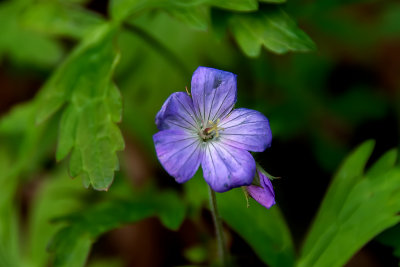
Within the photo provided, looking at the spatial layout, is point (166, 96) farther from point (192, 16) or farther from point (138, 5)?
point (192, 16)

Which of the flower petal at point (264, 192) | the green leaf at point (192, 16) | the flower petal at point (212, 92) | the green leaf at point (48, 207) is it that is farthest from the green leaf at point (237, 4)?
the green leaf at point (48, 207)

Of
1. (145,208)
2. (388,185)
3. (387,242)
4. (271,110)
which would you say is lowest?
(145,208)

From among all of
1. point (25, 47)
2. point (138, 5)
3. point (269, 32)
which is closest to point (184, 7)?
point (138, 5)

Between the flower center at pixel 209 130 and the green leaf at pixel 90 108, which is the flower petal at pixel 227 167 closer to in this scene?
the flower center at pixel 209 130

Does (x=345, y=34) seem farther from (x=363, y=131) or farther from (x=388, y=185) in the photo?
(x=388, y=185)

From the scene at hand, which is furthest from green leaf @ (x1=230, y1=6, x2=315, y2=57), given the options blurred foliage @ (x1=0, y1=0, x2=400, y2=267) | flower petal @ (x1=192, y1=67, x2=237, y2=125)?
flower petal @ (x1=192, y1=67, x2=237, y2=125)

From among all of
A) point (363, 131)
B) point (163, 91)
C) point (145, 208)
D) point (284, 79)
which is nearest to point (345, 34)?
point (284, 79)
